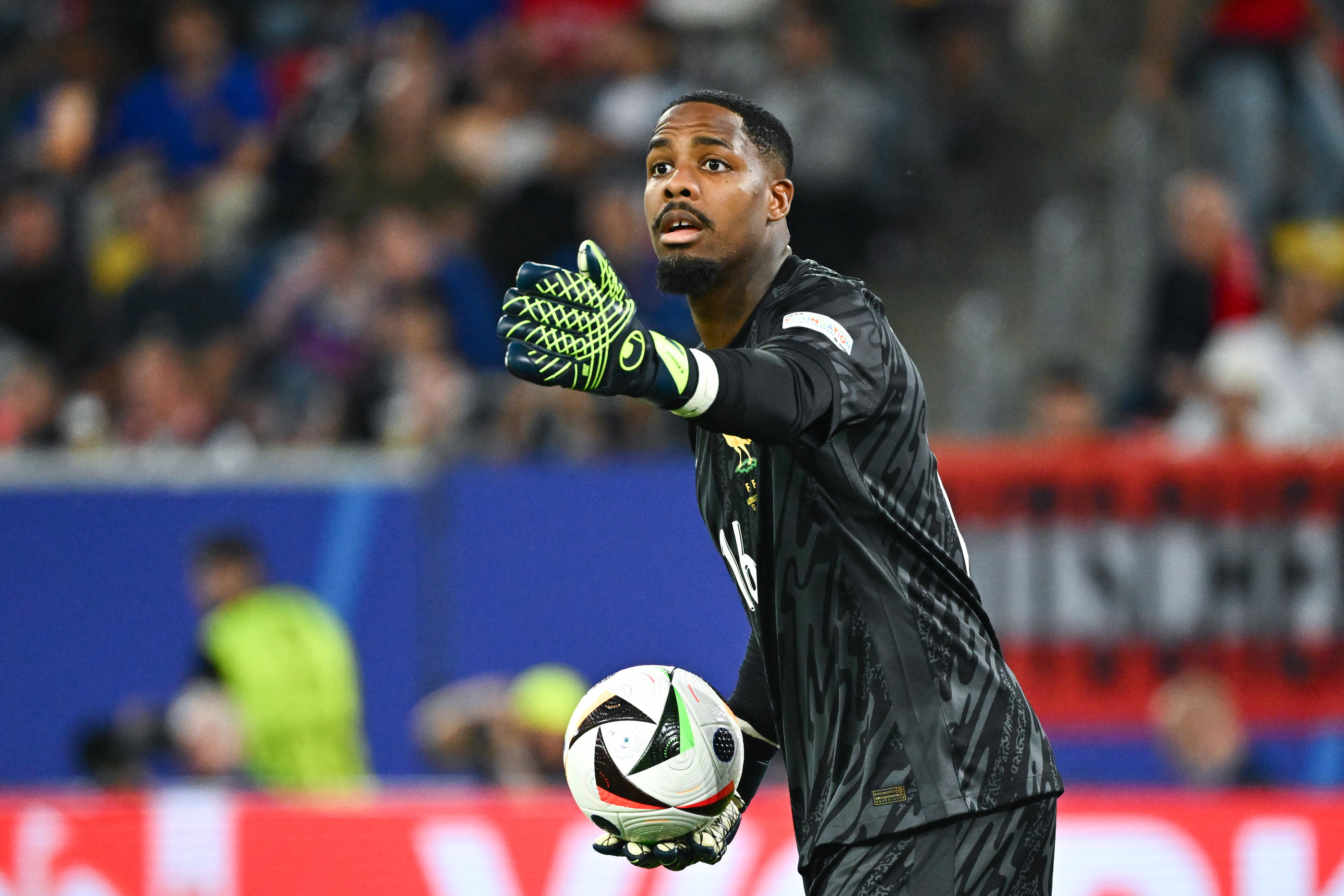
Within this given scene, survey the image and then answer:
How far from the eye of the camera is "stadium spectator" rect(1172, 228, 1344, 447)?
→ 30.0 ft

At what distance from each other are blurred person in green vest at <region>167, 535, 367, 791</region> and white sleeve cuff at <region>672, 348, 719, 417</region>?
20.6 feet

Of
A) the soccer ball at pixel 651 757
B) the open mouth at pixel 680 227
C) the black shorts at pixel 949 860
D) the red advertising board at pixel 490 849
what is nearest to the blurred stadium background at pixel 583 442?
the red advertising board at pixel 490 849

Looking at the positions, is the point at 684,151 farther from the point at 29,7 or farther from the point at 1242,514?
the point at 29,7

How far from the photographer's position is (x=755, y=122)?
146 inches

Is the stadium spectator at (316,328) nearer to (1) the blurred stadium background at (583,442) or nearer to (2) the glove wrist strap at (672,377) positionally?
(1) the blurred stadium background at (583,442)

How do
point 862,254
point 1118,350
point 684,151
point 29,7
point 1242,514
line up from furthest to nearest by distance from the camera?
point 29,7 < point 862,254 < point 1118,350 < point 1242,514 < point 684,151

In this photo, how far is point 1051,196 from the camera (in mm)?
11812

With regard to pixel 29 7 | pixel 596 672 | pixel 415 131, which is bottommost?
pixel 596 672

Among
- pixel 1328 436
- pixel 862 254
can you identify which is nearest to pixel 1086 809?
pixel 1328 436

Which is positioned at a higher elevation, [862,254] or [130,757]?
[862,254]

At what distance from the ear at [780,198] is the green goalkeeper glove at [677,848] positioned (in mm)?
1276

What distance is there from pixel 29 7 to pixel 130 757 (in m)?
7.54

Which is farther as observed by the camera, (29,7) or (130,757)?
(29,7)

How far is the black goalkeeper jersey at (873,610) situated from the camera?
3.56m
